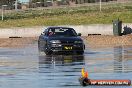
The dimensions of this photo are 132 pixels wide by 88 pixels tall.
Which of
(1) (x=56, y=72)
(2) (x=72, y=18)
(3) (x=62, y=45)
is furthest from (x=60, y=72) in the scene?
(2) (x=72, y=18)

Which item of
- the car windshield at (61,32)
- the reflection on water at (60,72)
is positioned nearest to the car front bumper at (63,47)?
the car windshield at (61,32)

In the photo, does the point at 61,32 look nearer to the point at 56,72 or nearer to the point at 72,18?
the point at 56,72

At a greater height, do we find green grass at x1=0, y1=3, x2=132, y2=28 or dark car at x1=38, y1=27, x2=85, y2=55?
dark car at x1=38, y1=27, x2=85, y2=55

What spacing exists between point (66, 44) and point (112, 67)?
8451 mm

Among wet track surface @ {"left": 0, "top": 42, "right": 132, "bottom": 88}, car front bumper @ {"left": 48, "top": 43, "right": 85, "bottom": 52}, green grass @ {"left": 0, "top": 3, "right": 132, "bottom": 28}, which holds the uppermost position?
wet track surface @ {"left": 0, "top": 42, "right": 132, "bottom": 88}

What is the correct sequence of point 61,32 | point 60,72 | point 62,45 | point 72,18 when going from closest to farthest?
1. point 60,72
2. point 62,45
3. point 61,32
4. point 72,18

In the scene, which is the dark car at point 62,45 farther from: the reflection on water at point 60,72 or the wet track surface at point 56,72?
the reflection on water at point 60,72

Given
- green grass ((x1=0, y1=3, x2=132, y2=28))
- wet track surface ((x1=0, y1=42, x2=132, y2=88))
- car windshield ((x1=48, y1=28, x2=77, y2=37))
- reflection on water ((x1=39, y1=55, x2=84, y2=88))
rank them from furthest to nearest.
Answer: green grass ((x1=0, y1=3, x2=132, y2=28)) < car windshield ((x1=48, y1=28, x2=77, y2=37)) < reflection on water ((x1=39, y1=55, x2=84, y2=88)) < wet track surface ((x1=0, y1=42, x2=132, y2=88))

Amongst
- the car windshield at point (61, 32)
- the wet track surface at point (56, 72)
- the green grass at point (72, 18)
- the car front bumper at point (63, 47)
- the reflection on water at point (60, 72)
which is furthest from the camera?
the green grass at point (72, 18)

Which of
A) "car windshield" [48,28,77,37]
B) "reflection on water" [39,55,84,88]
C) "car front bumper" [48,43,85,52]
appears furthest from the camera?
"car windshield" [48,28,77,37]

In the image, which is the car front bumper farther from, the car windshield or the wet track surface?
the wet track surface

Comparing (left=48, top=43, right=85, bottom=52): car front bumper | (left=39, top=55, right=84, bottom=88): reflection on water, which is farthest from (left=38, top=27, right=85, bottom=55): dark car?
(left=39, top=55, right=84, bottom=88): reflection on water

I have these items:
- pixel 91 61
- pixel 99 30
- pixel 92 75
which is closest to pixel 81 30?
pixel 99 30

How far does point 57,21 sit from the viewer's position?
57.8 meters
